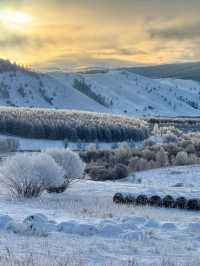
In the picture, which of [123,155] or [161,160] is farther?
[123,155]

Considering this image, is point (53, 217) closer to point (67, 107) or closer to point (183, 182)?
point (183, 182)

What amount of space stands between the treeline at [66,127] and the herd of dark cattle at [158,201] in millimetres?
73482

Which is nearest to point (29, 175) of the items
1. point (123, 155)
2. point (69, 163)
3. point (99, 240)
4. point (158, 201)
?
point (158, 201)

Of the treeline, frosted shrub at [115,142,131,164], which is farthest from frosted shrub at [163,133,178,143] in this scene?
frosted shrub at [115,142,131,164]

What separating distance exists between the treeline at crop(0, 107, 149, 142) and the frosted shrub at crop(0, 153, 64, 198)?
6962cm

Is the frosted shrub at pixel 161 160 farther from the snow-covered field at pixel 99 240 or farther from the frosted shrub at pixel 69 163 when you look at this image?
the snow-covered field at pixel 99 240

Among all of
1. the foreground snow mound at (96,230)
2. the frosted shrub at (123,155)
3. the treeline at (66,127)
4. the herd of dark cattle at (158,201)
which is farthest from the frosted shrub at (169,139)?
the foreground snow mound at (96,230)

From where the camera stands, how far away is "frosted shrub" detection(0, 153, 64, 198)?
28672 millimetres

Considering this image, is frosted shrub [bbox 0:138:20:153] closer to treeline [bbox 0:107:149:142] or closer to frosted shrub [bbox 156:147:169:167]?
treeline [bbox 0:107:149:142]

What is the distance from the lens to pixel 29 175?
2894 centimetres

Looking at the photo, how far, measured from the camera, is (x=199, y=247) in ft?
44.1

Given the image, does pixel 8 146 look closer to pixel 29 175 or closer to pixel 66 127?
pixel 66 127

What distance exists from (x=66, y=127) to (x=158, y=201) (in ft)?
259

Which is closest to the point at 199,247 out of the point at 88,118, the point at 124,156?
the point at 124,156
